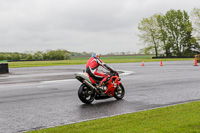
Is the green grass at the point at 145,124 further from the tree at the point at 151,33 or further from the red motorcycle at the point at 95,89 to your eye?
the tree at the point at 151,33

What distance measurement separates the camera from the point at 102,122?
18.1 feet

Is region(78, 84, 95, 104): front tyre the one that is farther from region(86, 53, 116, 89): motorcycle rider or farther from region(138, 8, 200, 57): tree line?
region(138, 8, 200, 57): tree line

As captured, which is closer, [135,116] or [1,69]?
[135,116]

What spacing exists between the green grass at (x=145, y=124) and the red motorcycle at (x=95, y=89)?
2.01m

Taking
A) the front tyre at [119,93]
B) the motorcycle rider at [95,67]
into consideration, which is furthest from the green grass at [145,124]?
the front tyre at [119,93]

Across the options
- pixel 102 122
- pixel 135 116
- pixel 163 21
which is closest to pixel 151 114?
pixel 135 116

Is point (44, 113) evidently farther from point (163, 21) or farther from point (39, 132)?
point (163, 21)

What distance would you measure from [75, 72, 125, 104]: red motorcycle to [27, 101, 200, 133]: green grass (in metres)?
2.01

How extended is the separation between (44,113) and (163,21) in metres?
80.7

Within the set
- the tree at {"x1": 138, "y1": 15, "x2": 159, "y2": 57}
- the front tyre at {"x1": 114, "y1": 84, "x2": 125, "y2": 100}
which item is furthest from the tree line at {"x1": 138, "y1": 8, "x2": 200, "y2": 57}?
the front tyre at {"x1": 114, "y1": 84, "x2": 125, "y2": 100}

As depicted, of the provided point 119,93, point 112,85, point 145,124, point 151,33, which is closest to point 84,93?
point 112,85

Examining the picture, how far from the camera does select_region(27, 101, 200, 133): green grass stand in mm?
4773

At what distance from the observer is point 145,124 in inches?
205

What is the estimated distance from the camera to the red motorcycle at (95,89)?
25.5 feet
